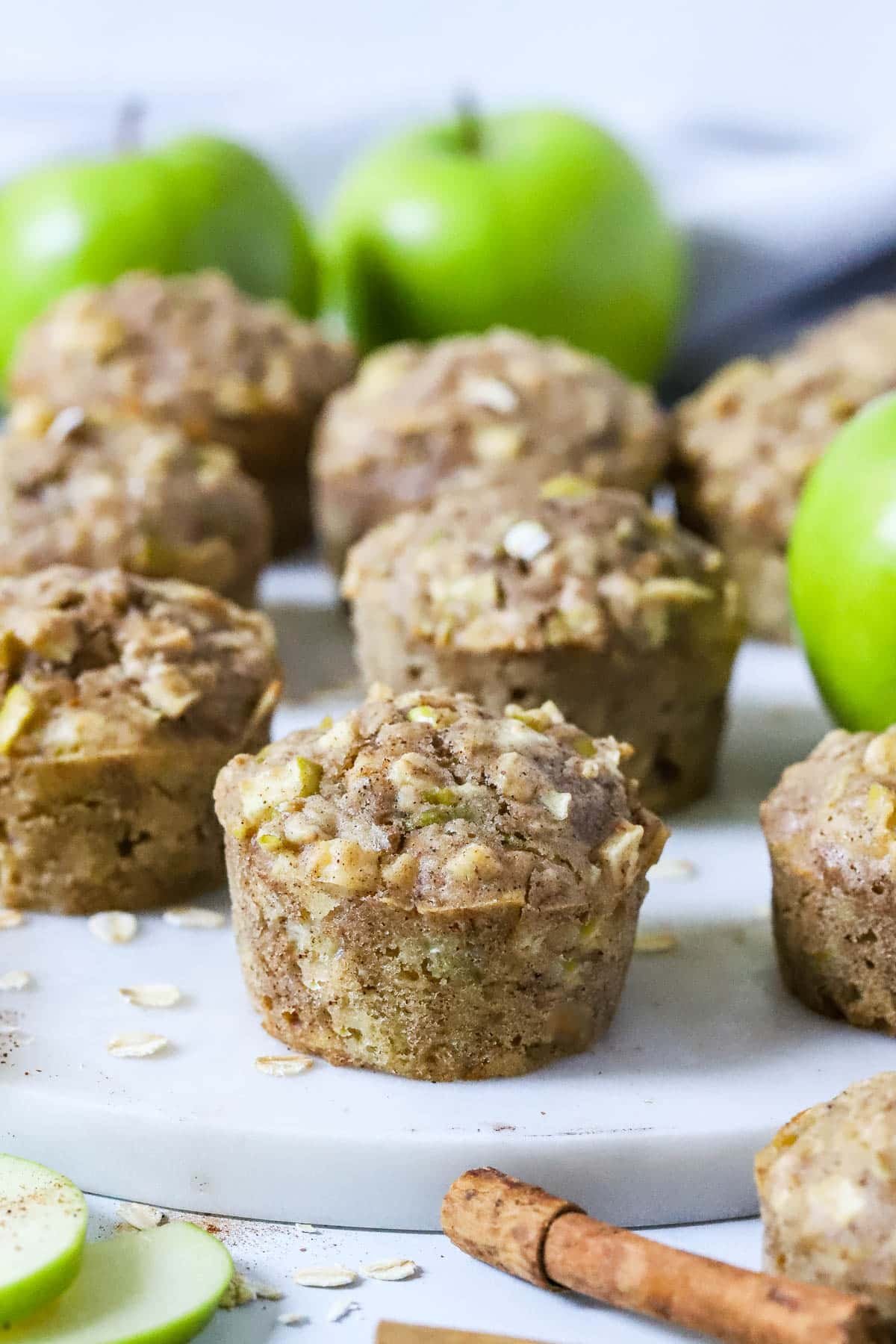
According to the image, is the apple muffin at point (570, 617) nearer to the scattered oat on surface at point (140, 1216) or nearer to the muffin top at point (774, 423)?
the muffin top at point (774, 423)

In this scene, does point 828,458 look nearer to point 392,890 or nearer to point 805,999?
point 805,999

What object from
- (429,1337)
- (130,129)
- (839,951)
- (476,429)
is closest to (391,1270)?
(429,1337)

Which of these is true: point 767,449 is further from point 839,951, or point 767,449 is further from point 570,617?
point 839,951

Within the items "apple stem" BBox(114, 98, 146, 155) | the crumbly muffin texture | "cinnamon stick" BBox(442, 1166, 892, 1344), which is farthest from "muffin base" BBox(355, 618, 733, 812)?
"apple stem" BBox(114, 98, 146, 155)

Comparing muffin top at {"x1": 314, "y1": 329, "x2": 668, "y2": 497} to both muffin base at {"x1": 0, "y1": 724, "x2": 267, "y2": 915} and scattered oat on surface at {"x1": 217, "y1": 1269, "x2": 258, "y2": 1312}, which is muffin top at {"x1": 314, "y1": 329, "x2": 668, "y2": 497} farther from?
scattered oat on surface at {"x1": 217, "y1": 1269, "x2": 258, "y2": 1312}

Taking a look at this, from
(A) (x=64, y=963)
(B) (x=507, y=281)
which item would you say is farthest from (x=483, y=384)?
(A) (x=64, y=963)

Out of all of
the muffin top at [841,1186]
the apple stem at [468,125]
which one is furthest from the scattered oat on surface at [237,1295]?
the apple stem at [468,125]
